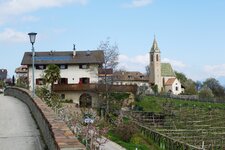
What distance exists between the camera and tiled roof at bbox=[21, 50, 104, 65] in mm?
56844

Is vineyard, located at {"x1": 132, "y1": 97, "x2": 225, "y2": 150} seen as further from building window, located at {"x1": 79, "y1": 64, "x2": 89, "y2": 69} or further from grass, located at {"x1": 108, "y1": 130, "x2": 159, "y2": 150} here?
building window, located at {"x1": 79, "y1": 64, "x2": 89, "y2": 69}

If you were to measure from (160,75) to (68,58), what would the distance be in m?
75.5

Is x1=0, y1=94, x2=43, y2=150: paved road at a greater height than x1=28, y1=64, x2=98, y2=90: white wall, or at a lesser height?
lesser

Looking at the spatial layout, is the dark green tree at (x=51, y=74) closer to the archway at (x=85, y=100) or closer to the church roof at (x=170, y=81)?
the archway at (x=85, y=100)

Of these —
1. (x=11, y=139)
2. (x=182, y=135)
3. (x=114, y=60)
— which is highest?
(x=114, y=60)

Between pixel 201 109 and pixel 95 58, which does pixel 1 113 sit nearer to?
pixel 95 58

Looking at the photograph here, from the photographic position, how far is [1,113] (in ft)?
70.6

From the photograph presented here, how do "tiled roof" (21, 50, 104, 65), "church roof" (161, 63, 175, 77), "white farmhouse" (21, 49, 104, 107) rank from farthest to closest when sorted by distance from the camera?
"church roof" (161, 63, 175, 77), "tiled roof" (21, 50, 104, 65), "white farmhouse" (21, 49, 104, 107)

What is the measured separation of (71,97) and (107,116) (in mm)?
9935

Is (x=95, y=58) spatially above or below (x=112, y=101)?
above

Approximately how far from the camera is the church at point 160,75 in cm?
12426

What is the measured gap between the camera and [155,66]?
13138 cm

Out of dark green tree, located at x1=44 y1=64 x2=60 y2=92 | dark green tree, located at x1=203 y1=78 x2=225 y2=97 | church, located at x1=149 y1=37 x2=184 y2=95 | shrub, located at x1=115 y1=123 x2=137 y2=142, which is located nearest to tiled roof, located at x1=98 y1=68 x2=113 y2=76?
dark green tree, located at x1=44 y1=64 x2=60 y2=92

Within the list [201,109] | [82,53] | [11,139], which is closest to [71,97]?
[82,53]
